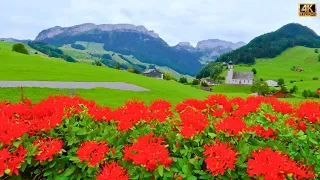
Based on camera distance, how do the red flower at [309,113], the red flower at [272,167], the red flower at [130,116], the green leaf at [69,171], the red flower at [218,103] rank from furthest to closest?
the red flower at [218,103] < the red flower at [309,113] < the red flower at [130,116] < the green leaf at [69,171] < the red flower at [272,167]

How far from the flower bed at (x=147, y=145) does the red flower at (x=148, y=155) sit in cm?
1

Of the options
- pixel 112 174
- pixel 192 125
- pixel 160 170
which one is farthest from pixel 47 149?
pixel 192 125

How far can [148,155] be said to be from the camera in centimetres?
334

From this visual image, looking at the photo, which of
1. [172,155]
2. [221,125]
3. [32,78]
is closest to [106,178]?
[172,155]

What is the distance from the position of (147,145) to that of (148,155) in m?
0.27

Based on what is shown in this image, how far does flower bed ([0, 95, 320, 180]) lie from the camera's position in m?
3.40

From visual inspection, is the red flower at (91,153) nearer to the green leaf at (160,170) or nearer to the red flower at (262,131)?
the green leaf at (160,170)

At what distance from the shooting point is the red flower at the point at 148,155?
3.34 meters

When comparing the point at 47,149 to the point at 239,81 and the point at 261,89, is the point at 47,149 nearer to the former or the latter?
the point at 261,89

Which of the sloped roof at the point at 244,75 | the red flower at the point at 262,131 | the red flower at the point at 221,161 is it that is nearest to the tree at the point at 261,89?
the sloped roof at the point at 244,75

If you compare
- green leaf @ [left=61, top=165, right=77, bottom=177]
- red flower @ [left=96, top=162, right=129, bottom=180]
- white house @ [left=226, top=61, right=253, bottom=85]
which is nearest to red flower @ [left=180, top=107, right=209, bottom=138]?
red flower @ [left=96, top=162, right=129, bottom=180]

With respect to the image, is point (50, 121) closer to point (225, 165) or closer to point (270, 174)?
point (225, 165)

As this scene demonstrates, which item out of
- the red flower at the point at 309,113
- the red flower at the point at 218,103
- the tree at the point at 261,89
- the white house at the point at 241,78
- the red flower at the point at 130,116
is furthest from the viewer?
the white house at the point at 241,78

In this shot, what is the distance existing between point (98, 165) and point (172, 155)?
101 centimetres
